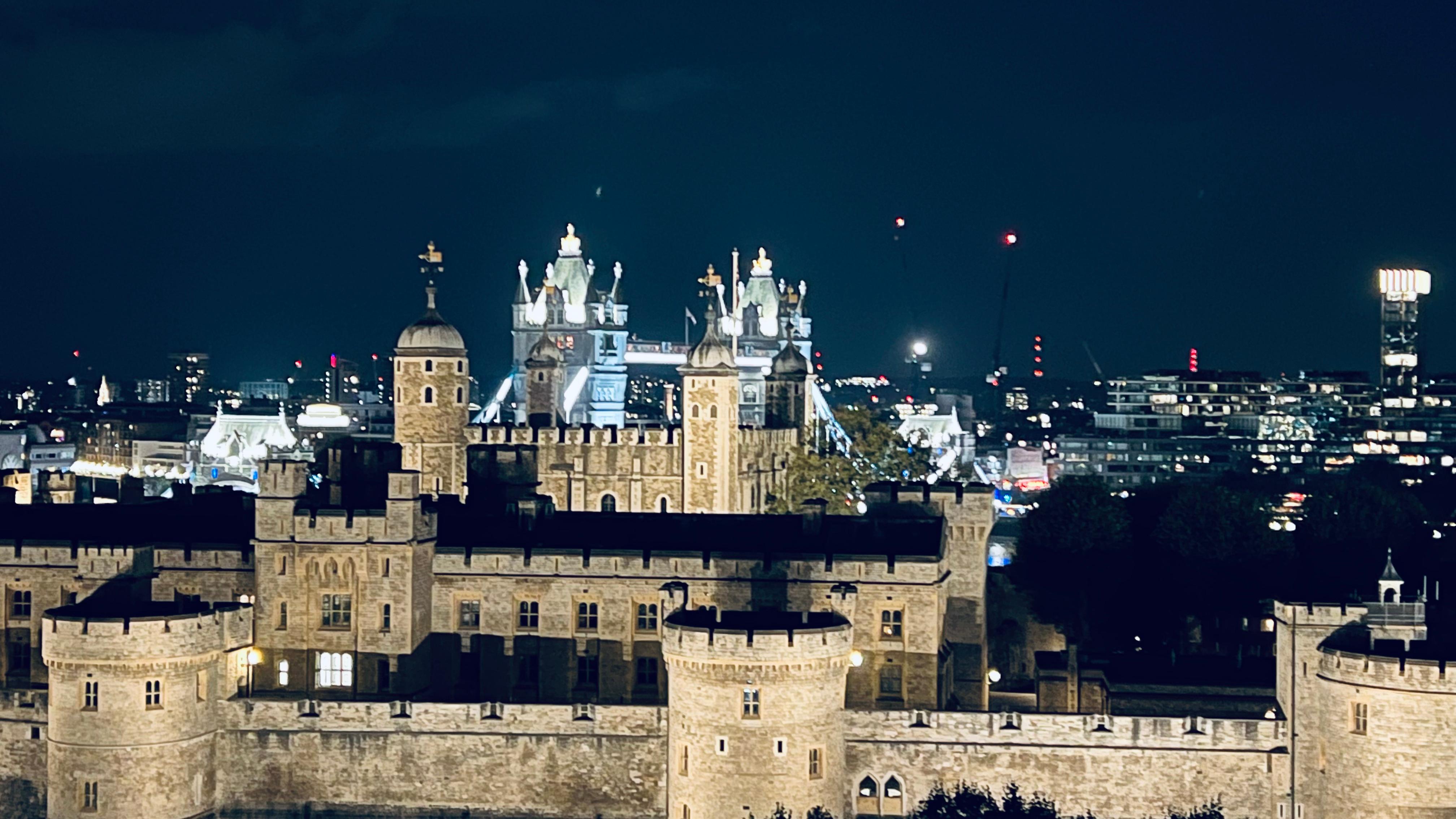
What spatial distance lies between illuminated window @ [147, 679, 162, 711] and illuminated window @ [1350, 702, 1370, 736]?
119ft

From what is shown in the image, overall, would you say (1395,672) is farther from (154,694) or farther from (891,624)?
(154,694)

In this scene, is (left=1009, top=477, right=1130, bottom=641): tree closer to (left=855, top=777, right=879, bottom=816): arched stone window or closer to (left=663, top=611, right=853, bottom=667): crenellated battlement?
(left=855, top=777, right=879, bottom=816): arched stone window

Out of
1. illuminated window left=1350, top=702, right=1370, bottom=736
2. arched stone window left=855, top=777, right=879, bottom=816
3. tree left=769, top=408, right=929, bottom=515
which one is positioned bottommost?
arched stone window left=855, top=777, right=879, bottom=816

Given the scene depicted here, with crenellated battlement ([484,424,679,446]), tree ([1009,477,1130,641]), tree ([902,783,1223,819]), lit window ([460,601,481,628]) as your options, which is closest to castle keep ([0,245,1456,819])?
lit window ([460,601,481,628])

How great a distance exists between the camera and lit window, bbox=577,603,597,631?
265ft

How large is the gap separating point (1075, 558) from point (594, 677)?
2972cm

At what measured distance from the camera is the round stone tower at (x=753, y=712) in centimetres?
7038

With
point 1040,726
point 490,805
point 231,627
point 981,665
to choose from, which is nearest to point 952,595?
point 981,665

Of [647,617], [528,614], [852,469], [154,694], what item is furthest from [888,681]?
[852,469]

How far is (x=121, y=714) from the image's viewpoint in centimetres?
7338

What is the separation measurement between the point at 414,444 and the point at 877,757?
122 feet

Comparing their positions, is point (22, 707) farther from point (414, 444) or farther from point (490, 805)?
point (414, 444)

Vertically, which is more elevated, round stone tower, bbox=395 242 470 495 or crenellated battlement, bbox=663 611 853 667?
round stone tower, bbox=395 242 470 495

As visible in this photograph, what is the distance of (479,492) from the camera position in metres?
101
